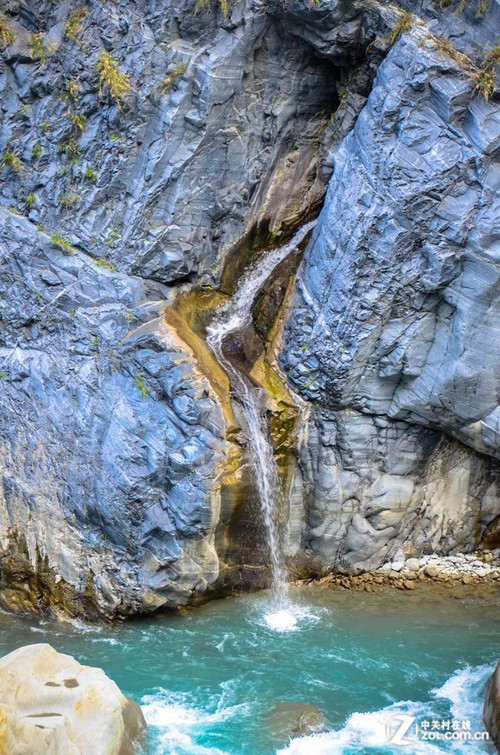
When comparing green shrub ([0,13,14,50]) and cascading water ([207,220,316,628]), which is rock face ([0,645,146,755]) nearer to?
cascading water ([207,220,316,628])

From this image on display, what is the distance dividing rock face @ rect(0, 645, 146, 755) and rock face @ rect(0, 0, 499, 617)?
10.4 feet

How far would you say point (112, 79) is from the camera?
13.4m

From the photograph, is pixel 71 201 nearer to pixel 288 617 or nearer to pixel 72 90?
pixel 72 90

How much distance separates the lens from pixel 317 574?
1439cm

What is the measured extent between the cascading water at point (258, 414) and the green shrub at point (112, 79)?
4167 mm

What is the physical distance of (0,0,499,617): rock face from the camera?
490 inches

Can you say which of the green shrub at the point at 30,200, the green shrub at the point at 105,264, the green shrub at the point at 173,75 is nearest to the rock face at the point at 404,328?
the green shrub at the point at 173,75

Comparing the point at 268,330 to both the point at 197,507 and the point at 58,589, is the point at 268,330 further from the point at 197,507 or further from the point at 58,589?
the point at 58,589

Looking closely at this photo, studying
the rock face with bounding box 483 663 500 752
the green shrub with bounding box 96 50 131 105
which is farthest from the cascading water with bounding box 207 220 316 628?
the green shrub with bounding box 96 50 131 105

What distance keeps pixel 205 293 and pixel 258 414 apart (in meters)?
2.76

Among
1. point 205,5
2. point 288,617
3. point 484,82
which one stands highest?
point 205,5

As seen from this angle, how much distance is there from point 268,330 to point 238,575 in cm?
467

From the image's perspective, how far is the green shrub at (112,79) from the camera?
13375 mm

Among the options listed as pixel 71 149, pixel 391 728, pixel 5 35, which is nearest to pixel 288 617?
pixel 391 728
